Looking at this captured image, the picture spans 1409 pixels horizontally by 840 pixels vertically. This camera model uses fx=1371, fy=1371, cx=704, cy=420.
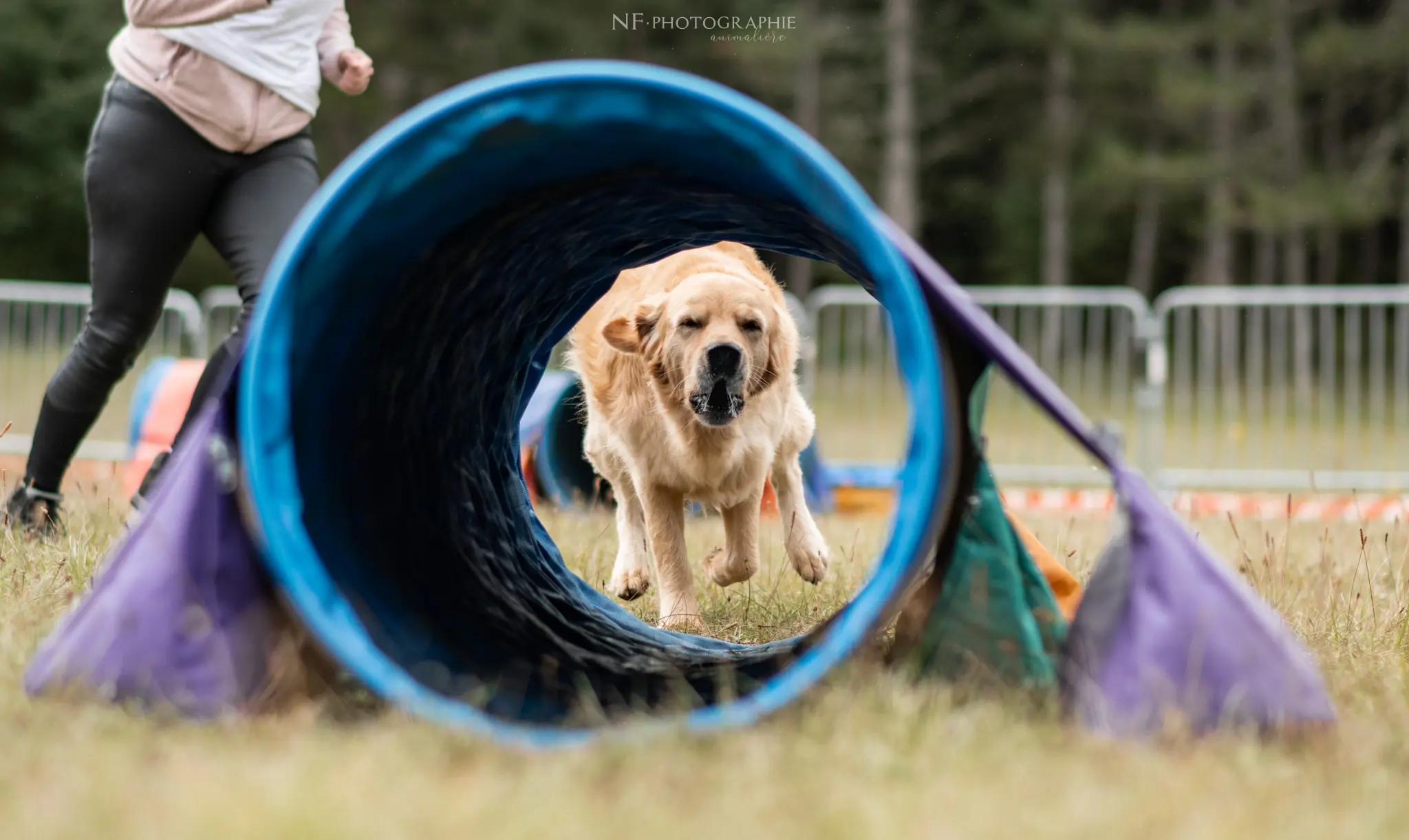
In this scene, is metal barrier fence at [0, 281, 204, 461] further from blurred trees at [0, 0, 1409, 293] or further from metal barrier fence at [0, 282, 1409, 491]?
blurred trees at [0, 0, 1409, 293]

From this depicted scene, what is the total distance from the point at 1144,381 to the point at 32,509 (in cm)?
733

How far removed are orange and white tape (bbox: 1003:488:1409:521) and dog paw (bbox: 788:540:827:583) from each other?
6.85 feet

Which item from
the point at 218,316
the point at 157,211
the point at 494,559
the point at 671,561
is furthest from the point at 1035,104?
the point at 494,559

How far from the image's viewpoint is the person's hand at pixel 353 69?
353 centimetres

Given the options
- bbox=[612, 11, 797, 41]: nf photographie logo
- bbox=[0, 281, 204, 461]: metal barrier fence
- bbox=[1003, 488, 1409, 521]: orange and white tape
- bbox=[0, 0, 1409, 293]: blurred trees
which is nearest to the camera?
bbox=[1003, 488, 1409, 521]: orange and white tape

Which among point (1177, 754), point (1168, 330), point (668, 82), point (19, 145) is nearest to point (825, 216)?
point (668, 82)

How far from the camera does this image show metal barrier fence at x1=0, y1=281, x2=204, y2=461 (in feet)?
32.8

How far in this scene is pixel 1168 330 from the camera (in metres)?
16.9

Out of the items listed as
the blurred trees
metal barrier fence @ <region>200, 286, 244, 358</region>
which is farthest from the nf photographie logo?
metal barrier fence @ <region>200, 286, 244, 358</region>

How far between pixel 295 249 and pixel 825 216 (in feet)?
2.77

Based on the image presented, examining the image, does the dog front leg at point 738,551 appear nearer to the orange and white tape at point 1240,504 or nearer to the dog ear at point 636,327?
the dog ear at point 636,327

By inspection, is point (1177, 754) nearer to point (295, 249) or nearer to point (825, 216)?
point (825, 216)

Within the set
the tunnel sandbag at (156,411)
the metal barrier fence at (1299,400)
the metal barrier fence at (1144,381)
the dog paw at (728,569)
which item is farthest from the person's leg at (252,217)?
the metal barrier fence at (1299,400)

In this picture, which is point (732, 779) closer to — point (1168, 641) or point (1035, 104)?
point (1168, 641)
